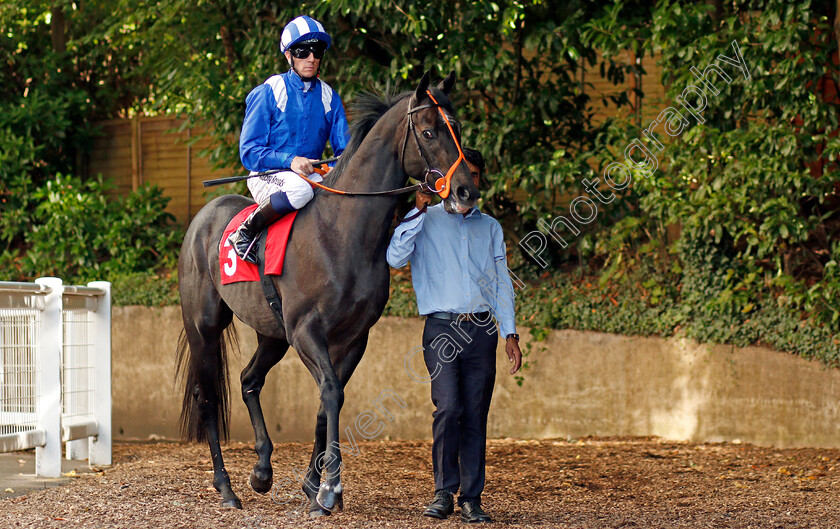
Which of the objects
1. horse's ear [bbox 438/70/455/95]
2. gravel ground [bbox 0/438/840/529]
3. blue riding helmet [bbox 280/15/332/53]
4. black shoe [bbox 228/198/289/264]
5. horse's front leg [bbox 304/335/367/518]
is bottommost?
gravel ground [bbox 0/438/840/529]

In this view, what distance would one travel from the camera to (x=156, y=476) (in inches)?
235

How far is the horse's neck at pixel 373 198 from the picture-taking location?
14.8 ft

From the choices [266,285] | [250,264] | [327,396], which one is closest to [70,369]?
[250,264]

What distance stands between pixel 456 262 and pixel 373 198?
554 mm

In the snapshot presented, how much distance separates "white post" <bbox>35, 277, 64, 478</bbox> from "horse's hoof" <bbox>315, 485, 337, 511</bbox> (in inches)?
104

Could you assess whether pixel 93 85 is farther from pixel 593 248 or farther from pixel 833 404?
pixel 833 404

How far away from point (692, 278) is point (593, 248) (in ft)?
3.62

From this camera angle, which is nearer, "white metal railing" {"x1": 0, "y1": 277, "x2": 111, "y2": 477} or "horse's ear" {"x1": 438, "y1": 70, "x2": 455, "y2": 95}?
"horse's ear" {"x1": 438, "y1": 70, "x2": 455, "y2": 95}

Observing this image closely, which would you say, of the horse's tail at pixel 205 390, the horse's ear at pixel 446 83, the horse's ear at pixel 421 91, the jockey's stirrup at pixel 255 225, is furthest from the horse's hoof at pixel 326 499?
the horse's ear at pixel 446 83

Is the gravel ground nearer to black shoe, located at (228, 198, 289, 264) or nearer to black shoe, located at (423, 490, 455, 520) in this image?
black shoe, located at (423, 490, 455, 520)

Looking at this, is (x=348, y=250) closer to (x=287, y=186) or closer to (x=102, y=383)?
(x=287, y=186)

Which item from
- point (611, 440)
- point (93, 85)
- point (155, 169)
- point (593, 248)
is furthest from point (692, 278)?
point (93, 85)

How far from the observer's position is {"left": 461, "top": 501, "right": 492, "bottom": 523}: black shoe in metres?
4.50

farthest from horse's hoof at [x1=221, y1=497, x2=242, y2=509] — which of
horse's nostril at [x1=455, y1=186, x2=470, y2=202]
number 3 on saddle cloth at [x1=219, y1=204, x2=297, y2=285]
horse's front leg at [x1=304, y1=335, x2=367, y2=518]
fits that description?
horse's nostril at [x1=455, y1=186, x2=470, y2=202]
